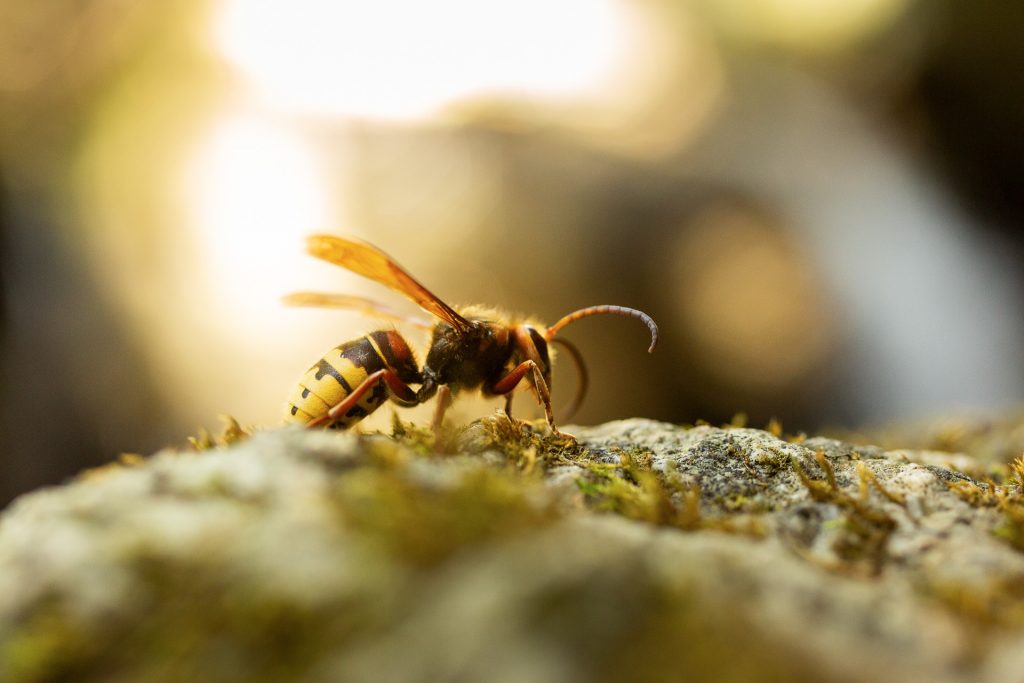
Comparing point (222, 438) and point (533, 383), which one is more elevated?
point (533, 383)

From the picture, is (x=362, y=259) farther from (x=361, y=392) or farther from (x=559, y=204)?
(x=559, y=204)

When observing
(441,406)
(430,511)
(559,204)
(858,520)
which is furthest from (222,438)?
(559,204)

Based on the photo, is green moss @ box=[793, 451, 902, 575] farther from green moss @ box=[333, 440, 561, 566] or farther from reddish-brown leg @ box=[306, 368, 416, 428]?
reddish-brown leg @ box=[306, 368, 416, 428]

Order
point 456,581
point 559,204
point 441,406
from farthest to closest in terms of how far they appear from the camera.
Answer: point 559,204 → point 441,406 → point 456,581

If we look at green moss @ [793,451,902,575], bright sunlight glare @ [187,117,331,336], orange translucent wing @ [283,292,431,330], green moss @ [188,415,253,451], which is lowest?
green moss @ [188,415,253,451]

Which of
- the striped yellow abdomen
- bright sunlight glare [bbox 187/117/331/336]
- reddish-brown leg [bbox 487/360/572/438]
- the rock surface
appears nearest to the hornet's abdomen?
the striped yellow abdomen

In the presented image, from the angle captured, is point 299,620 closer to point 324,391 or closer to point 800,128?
point 324,391

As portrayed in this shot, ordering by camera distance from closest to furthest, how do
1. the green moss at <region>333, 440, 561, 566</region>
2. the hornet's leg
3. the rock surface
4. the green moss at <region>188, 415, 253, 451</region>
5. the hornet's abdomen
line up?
the rock surface < the green moss at <region>333, 440, 561, 566</region> < the green moss at <region>188, 415, 253, 451</region> < the hornet's leg < the hornet's abdomen

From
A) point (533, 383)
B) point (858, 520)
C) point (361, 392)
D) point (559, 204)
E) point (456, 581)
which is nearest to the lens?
point (456, 581)
